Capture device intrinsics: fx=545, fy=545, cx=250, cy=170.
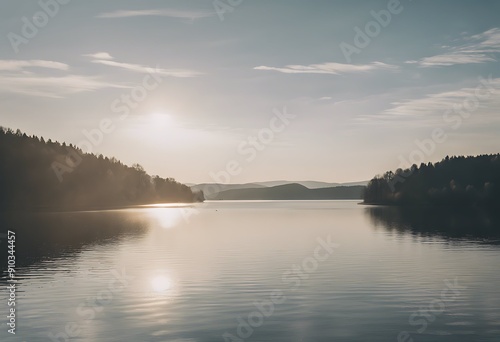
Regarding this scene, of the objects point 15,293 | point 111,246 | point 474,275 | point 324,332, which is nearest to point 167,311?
point 324,332

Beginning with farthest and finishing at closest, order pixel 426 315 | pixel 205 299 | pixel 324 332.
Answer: pixel 205 299 → pixel 426 315 → pixel 324 332

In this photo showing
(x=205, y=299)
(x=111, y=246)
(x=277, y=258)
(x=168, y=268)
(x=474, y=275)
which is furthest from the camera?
(x=111, y=246)

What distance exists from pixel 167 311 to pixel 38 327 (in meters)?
8.41

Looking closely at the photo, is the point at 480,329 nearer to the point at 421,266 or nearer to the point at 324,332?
the point at 324,332

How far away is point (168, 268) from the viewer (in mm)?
61969

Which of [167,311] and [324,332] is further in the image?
[167,311]

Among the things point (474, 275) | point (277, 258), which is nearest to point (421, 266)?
point (474, 275)

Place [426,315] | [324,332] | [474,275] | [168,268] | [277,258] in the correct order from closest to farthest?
[324,332] → [426,315] → [474,275] → [168,268] → [277,258]

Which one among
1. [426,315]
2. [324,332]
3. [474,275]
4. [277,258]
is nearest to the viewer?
[324,332]

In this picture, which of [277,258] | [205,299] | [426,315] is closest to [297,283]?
[205,299]

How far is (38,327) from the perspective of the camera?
3372 cm

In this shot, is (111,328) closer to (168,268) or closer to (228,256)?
(168,268)

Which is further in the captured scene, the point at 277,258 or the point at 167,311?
the point at 277,258

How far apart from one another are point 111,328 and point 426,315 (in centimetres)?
2057
